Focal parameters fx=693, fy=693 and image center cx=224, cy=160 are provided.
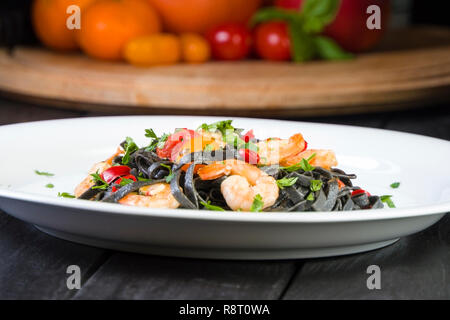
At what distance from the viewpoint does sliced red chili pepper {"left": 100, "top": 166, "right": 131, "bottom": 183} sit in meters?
1.41

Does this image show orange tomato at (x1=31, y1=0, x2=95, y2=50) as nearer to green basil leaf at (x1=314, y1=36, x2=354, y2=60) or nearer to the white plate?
green basil leaf at (x1=314, y1=36, x2=354, y2=60)

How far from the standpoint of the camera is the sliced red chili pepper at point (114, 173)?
1408 millimetres

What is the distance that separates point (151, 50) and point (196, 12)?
1.45 ft

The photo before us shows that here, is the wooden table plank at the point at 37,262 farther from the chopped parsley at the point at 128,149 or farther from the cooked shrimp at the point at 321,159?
the cooked shrimp at the point at 321,159

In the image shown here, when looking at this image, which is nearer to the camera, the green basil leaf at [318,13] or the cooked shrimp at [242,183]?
the cooked shrimp at [242,183]

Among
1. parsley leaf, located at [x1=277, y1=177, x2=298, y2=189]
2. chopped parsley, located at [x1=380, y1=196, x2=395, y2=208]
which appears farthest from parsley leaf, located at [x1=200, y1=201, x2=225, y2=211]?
chopped parsley, located at [x1=380, y1=196, x2=395, y2=208]

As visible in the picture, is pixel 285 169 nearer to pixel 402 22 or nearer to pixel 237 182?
pixel 237 182

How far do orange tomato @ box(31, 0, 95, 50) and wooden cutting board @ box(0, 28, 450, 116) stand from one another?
345 millimetres

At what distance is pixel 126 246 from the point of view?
1218 mm

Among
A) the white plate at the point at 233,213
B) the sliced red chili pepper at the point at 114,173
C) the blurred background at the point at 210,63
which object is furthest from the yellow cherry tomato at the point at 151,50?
the sliced red chili pepper at the point at 114,173

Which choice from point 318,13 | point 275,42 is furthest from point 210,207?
point 318,13

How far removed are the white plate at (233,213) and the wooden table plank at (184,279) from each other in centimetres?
2

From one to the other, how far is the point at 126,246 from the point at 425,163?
0.79 m

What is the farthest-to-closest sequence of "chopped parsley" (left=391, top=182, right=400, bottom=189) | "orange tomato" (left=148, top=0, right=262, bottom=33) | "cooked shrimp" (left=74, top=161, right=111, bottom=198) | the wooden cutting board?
"orange tomato" (left=148, top=0, right=262, bottom=33), the wooden cutting board, "chopped parsley" (left=391, top=182, right=400, bottom=189), "cooked shrimp" (left=74, top=161, right=111, bottom=198)
